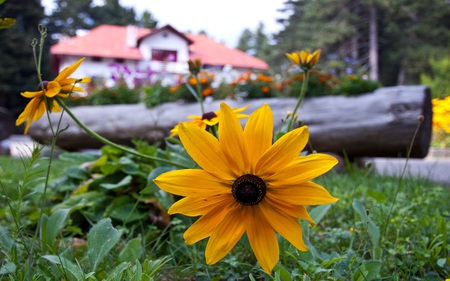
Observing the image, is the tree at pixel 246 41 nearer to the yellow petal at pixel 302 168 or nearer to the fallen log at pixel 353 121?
the fallen log at pixel 353 121

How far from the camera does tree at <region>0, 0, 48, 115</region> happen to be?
22281mm

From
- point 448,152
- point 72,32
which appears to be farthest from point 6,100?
point 448,152

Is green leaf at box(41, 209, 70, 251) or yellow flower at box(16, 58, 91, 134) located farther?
green leaf at box(41, 209, 70, 251)

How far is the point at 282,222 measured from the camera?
2.55 ft

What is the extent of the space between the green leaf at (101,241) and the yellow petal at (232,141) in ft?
1.32

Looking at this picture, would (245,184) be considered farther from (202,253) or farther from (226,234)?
(202,253)

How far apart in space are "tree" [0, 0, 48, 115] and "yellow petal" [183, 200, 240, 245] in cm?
2402

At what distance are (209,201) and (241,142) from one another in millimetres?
130

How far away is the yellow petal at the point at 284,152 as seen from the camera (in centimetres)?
76

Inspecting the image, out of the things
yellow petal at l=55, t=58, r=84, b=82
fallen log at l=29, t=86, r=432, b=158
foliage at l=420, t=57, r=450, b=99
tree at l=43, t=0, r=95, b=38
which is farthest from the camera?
tree at l=43, t=0, r=95, b=38

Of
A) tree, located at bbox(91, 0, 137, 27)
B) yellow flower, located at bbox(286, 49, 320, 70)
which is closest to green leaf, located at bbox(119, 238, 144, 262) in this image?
yellow flower, located at bbox(286, 49, 320, 70)

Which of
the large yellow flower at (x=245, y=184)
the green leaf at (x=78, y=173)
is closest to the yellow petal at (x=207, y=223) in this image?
the large yellow flower at (x=245, y=184)

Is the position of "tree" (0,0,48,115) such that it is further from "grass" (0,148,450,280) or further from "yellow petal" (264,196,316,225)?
"yellow petal" (264,196,316,225)

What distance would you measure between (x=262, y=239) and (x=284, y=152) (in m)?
0.18
